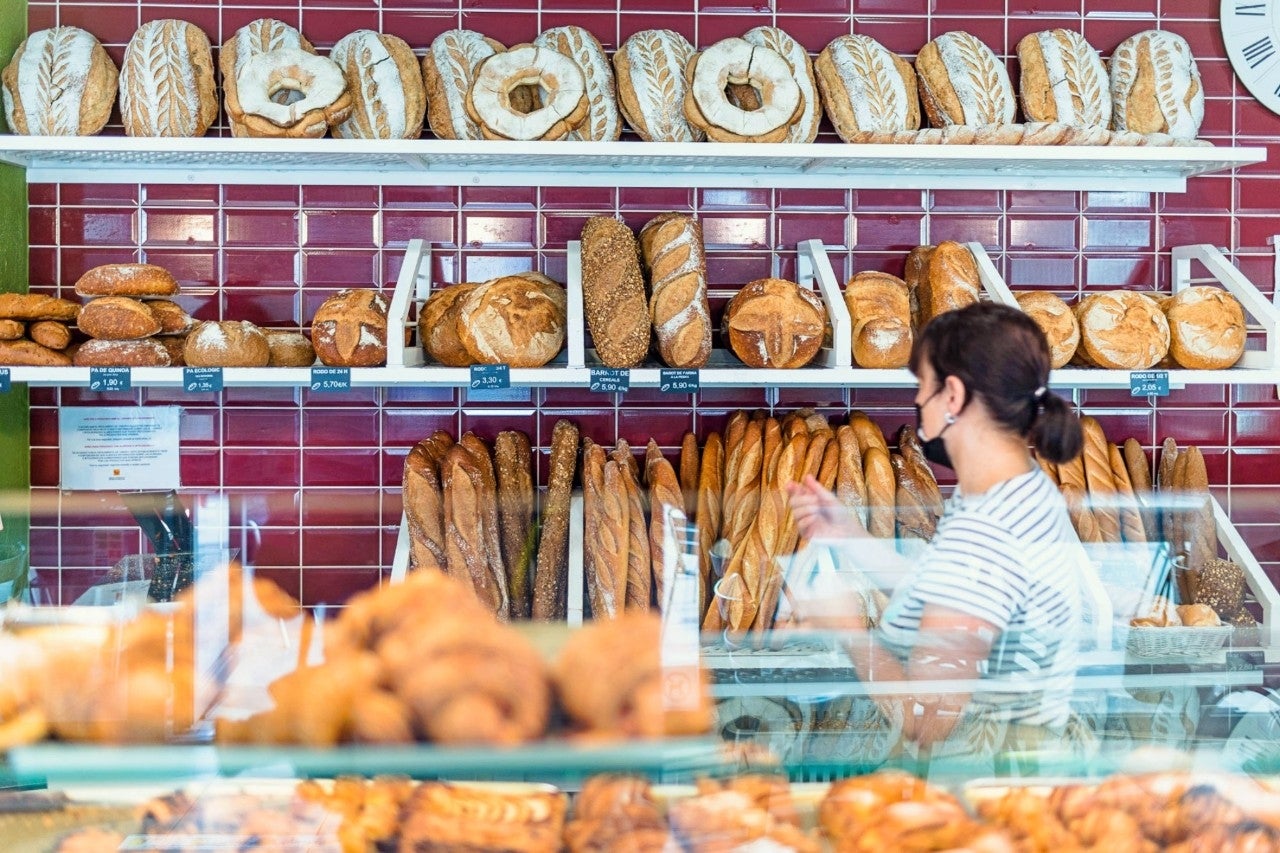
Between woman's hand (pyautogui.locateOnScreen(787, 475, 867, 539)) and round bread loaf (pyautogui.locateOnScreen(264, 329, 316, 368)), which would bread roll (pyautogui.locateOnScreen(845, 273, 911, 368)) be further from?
round bread loaf (pyautogui.locateOnScreen(264, 329, 316, 368))

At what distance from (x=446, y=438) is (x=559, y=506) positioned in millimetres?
420

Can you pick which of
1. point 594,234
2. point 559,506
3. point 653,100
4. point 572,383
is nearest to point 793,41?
point 653,100

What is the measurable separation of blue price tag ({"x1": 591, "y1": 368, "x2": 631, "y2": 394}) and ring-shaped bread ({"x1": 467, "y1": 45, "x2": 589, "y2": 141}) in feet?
1.82

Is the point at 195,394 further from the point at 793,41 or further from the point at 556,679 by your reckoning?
the point at 556,679

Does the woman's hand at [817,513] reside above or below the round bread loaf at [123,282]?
below

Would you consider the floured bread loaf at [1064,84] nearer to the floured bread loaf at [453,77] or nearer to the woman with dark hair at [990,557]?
the floured bread loaf at [453,77]

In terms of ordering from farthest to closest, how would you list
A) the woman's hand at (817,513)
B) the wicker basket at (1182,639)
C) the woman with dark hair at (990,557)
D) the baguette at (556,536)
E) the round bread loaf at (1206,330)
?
1. the round bread loaf at (1206,330)
2. the baguette at (556,536)
3. the wicker basket at (1182,639)
4. the woman's hand at (817,513)
5. the woman with dark hair at (990,557)

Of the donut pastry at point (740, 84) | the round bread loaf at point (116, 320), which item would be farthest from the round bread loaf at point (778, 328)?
the round bread loaf at point (116, 320)

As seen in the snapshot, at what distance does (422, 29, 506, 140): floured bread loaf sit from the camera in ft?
9.10

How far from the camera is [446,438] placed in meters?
2.92

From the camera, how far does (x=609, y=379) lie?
257cm

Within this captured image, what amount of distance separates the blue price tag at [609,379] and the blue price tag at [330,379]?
0.53 m

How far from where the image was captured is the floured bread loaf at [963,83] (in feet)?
9.30

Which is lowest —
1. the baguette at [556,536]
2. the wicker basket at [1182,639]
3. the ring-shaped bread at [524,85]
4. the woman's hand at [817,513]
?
the wicker basket at [1182,639]
